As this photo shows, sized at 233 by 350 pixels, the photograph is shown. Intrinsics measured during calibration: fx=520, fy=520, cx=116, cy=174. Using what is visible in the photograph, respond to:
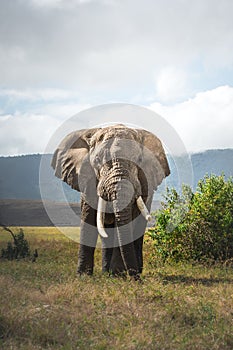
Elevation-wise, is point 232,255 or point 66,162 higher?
point 66,162

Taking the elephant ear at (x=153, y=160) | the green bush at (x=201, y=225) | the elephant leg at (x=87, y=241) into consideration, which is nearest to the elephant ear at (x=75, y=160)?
the elephant leg at (x=87, y=241)

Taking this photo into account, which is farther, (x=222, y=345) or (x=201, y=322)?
(x=201, y=322)

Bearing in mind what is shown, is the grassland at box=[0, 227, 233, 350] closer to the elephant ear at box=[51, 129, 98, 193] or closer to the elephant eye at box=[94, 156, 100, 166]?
the elephant ear at box=[51, 129, 98, 193]

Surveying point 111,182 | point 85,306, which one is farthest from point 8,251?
point 85,306

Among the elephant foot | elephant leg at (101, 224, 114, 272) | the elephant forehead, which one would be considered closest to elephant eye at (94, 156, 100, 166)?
the elephant forehead

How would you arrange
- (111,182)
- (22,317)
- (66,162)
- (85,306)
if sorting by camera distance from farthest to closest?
(66,162), (111,182), (85,306), (22,317)

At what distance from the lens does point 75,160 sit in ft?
43.8

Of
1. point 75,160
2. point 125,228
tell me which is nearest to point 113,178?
point 125,228

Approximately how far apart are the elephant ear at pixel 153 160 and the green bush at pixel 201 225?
466cm

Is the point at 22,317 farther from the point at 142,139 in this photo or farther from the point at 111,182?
the point at 142,139

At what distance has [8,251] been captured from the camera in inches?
779

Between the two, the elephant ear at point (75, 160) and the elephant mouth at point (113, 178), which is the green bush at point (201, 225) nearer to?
the elephant ear at point (75, 160)

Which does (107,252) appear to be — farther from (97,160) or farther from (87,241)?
(97,160)

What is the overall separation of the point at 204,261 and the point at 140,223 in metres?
5.36
